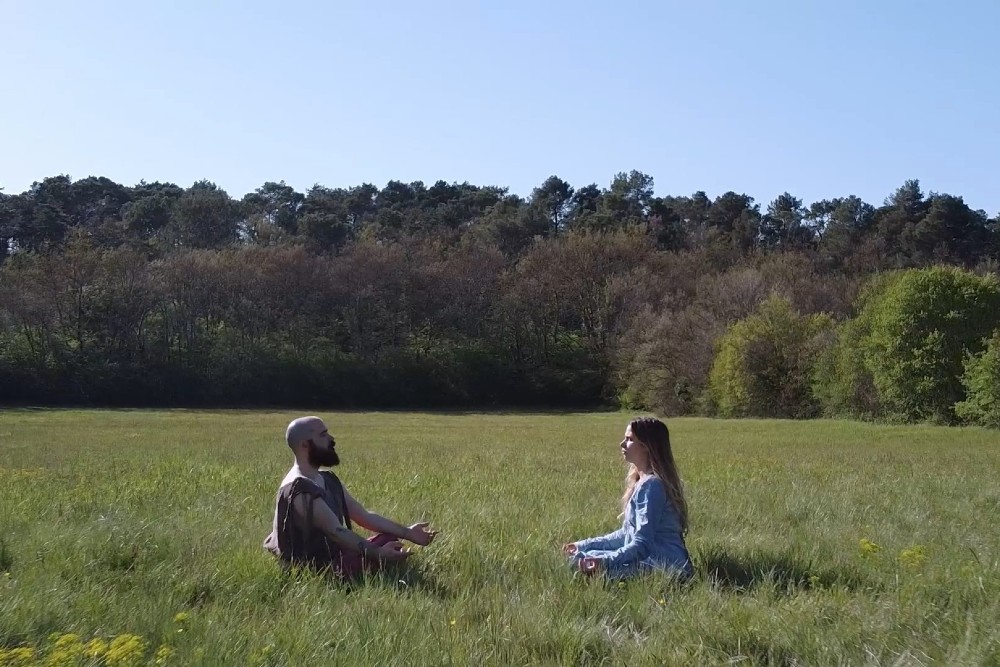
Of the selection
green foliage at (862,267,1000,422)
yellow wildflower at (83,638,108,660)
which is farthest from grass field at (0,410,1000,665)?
green foliage at (862,267,1000,422)

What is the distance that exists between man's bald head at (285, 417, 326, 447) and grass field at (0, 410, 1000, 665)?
2.87 ft

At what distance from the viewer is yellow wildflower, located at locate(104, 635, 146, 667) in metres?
4.00

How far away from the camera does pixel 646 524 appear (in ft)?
20.9

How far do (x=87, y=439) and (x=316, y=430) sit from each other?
24.3 m

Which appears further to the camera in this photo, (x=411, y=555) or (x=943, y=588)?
(x=411, y=555)

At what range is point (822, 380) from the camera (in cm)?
4962

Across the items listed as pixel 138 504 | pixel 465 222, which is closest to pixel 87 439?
pixel 138 504

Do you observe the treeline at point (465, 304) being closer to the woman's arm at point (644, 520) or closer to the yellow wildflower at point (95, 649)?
the woman's arm at point (644, 520)

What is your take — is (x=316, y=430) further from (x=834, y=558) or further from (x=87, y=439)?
(x=87, y=439)

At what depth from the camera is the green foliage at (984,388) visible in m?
37.4

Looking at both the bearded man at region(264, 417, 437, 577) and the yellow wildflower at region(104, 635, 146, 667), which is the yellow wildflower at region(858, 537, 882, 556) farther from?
the yellow wildflower at region(104, 635, 146, 667)

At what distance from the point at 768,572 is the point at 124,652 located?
4.28 m

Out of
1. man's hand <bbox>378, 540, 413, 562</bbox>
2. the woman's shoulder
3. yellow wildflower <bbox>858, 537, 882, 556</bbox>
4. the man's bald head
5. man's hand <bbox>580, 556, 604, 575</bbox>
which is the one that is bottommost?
yellow wildflower <bbox>858, 537, 882, 556</bbox>

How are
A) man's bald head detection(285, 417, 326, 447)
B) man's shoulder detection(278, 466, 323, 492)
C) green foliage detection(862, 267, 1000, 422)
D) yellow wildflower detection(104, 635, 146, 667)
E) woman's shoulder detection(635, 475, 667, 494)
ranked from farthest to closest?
green foliage detection(862, 267, 1000, 422) < man's bald head detection(285, 417, 326, 447) < woman's shoulder detection(635, 475, 667, 494) < man's shoulder detection(278, 466, 323, 492) < yellow wildflower detection(104, 635, 146, 667)
